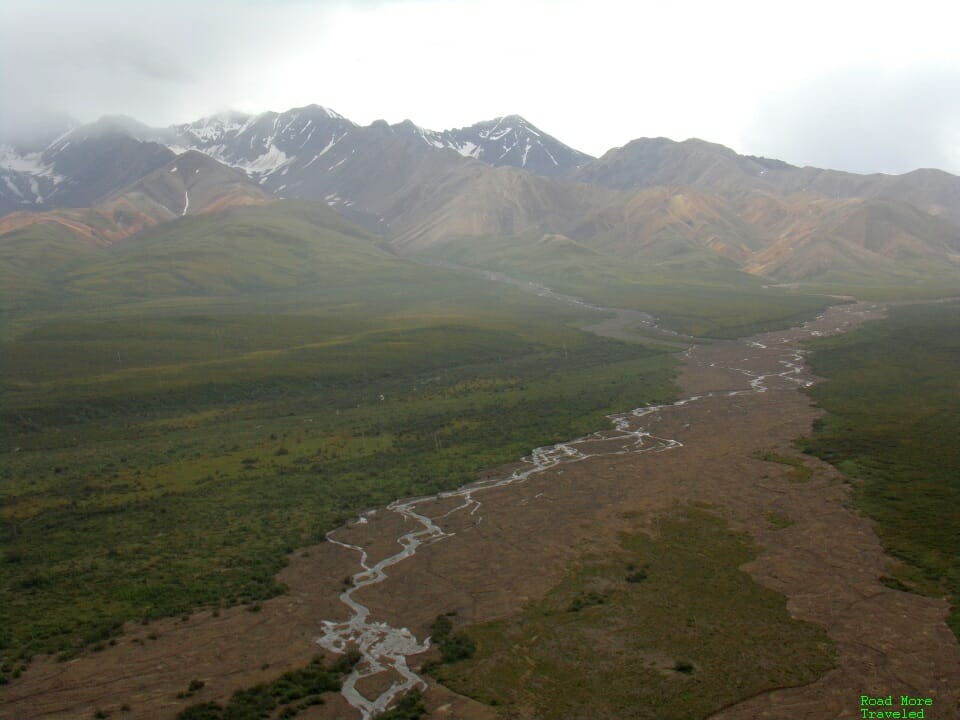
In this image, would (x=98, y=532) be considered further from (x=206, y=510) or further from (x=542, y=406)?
(x=542, y=406)

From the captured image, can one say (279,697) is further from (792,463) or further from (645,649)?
(792,463)

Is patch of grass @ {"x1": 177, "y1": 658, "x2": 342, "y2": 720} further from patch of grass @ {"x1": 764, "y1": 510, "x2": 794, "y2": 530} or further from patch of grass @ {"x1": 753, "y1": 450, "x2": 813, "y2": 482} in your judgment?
patch of grass @ {"x1": 753, "y1": 450, "x2": 813, "y2": 482}

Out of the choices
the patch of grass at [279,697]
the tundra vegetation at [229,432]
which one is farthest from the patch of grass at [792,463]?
the patch of grass at [279,697]

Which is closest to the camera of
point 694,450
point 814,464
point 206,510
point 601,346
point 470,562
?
point 470,562

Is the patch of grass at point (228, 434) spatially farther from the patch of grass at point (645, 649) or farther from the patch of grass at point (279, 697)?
the patch of grass at point (645, 649)

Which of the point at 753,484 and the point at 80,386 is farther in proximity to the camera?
the point at 80,386

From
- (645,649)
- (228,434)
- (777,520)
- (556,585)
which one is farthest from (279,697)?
(228,434)

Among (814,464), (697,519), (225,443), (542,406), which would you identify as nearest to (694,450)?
(814,464)
